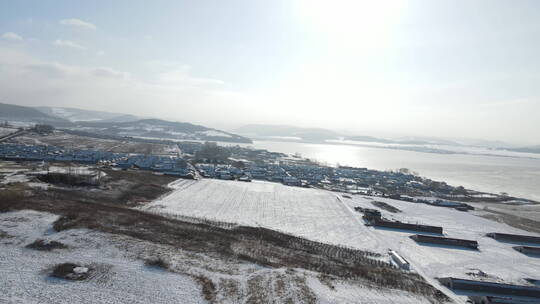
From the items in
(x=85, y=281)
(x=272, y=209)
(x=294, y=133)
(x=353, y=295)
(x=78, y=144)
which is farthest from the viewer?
(x=294, y=133)

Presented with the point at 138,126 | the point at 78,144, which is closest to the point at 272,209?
the point at 78,144

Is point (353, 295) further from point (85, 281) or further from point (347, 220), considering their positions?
point (347, 220)

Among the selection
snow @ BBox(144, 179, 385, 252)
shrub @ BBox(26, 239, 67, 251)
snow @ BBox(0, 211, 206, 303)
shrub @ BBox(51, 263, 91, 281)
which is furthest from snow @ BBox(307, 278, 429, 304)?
shrub @ BBox(26, 239, 67, 251)

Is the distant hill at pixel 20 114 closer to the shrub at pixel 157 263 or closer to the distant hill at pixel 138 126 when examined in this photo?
the distant hill at pixel 138 126

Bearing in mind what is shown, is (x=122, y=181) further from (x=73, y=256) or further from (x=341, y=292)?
(x=341, y=292)

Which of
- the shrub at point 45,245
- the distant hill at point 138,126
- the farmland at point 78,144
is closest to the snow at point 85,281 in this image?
the shrub at point 45,245

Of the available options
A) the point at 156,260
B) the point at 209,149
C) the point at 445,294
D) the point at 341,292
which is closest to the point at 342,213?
the point at 445,294
